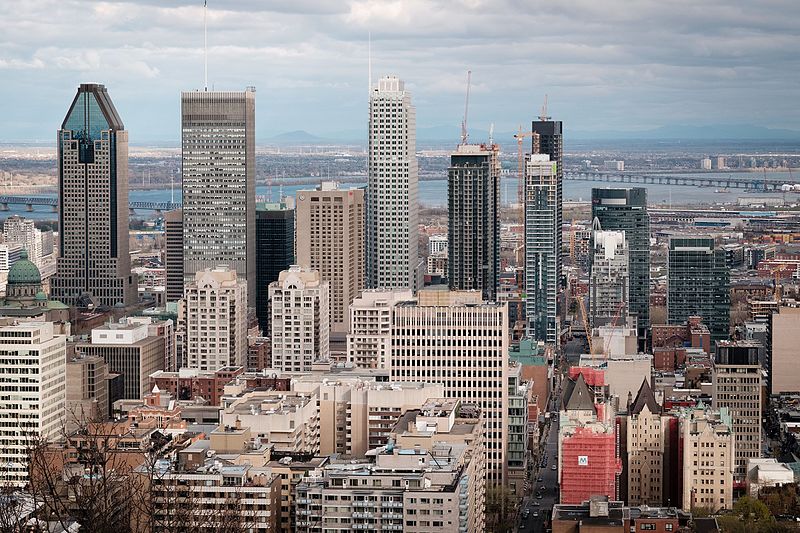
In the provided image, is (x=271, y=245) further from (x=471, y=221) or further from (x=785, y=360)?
(x=785, y=360)

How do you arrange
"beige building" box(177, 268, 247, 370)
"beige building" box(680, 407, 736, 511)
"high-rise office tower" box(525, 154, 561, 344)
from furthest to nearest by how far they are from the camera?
"high-rise office tower" box(525, 154, 561, 344) → "beige building" box(177, 268, 247, 370) → "beige building" box(680, 407, 736, 511)

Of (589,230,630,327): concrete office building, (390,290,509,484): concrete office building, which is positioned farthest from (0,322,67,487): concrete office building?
(589,230,630,327): concrete office building

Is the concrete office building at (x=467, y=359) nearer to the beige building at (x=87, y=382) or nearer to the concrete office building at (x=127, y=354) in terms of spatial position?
the beige building at (x=87, y=382)

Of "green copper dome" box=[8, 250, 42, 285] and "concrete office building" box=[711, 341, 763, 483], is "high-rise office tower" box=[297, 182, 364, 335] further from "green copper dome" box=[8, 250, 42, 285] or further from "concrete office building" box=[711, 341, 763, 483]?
"concrete office building" box=[711, 341, 763, 483]

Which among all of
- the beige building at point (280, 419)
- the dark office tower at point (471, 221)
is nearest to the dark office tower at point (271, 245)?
the dark office tower at point (471, 221)

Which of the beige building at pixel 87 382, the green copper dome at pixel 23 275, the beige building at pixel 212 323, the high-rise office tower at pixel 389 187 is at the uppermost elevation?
the high-rise office tower at pixel 389 187

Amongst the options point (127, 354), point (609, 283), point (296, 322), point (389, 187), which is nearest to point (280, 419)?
point (296, 322)
